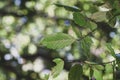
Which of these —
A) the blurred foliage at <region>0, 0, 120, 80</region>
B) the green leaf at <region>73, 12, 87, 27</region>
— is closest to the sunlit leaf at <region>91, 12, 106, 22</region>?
the green leaf at <region>73, 12, 87, 27</region>

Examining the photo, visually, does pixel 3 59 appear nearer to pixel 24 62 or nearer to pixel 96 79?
pixel 24 62

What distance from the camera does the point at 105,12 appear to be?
0.88 metres

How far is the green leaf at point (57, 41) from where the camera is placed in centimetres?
83

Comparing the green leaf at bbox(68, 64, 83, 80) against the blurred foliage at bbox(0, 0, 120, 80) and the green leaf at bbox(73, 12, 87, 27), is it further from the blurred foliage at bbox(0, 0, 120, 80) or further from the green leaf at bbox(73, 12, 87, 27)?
the blurred foliage at bbox(0, 0, 120, 80)

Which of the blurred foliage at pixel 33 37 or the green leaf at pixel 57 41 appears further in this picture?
the blurred foliage at pixel 33 37

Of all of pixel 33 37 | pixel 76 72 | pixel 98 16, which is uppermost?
pixel 98 16

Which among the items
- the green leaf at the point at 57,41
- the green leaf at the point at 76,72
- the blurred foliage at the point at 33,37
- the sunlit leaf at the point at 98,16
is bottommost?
the blurred foliage at the point at 33,37

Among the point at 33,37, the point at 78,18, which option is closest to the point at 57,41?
the point at 78,18

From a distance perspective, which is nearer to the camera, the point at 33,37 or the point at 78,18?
the point at 78,18

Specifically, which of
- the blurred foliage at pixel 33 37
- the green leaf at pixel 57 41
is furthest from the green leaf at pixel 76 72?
the blurred foliage at pixel 33 37

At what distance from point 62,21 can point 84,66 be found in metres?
4.65

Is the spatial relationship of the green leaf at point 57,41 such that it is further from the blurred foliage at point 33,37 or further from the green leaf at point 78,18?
the blurred foliage at point 33,37

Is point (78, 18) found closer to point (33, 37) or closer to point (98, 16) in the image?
point (98, 16)

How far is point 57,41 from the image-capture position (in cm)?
83
